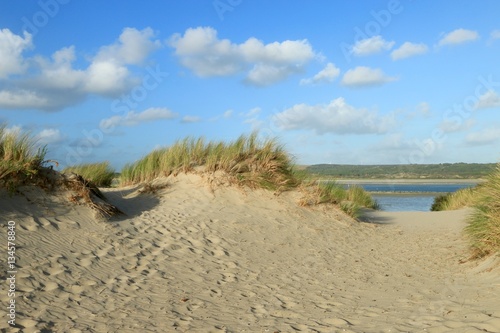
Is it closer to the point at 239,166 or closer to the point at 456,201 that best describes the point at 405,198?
the point at 456,201

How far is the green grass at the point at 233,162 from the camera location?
1312 centimetres

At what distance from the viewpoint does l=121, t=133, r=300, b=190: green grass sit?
13117 millimetres

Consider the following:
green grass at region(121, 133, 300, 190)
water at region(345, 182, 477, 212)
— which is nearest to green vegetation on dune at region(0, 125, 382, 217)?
green grass at region(121, 133, 300, 190)

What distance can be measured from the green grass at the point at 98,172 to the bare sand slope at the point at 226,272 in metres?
4.01

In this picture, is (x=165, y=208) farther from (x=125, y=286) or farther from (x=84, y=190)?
(x=125, y=286)

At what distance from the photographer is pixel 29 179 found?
868 centimetres

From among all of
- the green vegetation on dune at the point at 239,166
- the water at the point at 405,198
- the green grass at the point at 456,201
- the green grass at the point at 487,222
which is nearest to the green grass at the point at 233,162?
the green vegetation on dune at the point at 239,166

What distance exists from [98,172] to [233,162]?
5.66 m

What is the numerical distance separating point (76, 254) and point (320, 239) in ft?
19.1

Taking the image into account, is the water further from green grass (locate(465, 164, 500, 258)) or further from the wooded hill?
green grass (locate(465, 164, 500, 258))

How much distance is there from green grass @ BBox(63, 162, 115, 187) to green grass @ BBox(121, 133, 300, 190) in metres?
1.79

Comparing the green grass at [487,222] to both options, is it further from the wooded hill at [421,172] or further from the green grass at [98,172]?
the wooded hill at [421,172]

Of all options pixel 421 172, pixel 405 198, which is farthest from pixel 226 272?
pixel 421 172

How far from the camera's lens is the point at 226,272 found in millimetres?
7840
